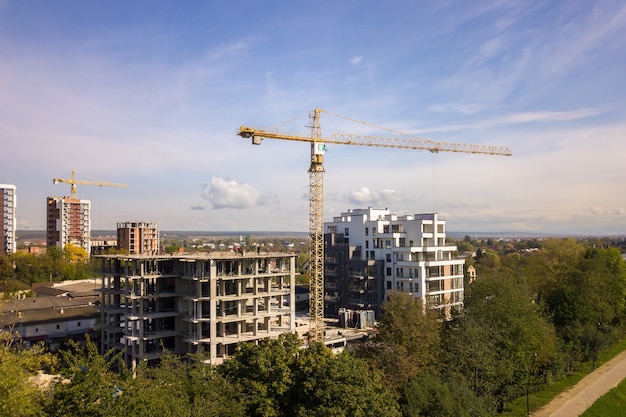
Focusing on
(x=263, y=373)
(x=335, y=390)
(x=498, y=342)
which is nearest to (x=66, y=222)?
(x=498, y=342)

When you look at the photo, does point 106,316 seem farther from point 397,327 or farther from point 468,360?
point 468,360

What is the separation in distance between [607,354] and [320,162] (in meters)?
40.8

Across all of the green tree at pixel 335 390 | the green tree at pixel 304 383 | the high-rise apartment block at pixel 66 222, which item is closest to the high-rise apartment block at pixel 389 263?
the green tree at pixel 304 383

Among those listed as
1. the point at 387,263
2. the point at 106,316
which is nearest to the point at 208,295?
the point at 106,316

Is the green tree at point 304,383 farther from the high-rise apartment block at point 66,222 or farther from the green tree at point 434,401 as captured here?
the high-rise apartment block at point 66,222

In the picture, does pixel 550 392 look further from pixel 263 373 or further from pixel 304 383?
pixel 263 373

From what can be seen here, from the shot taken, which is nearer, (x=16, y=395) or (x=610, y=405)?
(x=16, y=395)

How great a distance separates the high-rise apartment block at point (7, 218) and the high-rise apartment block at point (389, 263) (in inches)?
3825

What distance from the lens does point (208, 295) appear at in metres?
42.9

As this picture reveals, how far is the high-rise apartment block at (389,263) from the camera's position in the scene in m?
60.2

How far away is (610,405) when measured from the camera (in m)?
37.2

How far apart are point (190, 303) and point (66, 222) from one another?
11532 cm

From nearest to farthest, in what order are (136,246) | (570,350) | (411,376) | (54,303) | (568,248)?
(411,376) → (570,350) → (54,303) → (568,248) → (136,246)

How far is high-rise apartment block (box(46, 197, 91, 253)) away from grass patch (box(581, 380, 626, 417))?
13639 cm
